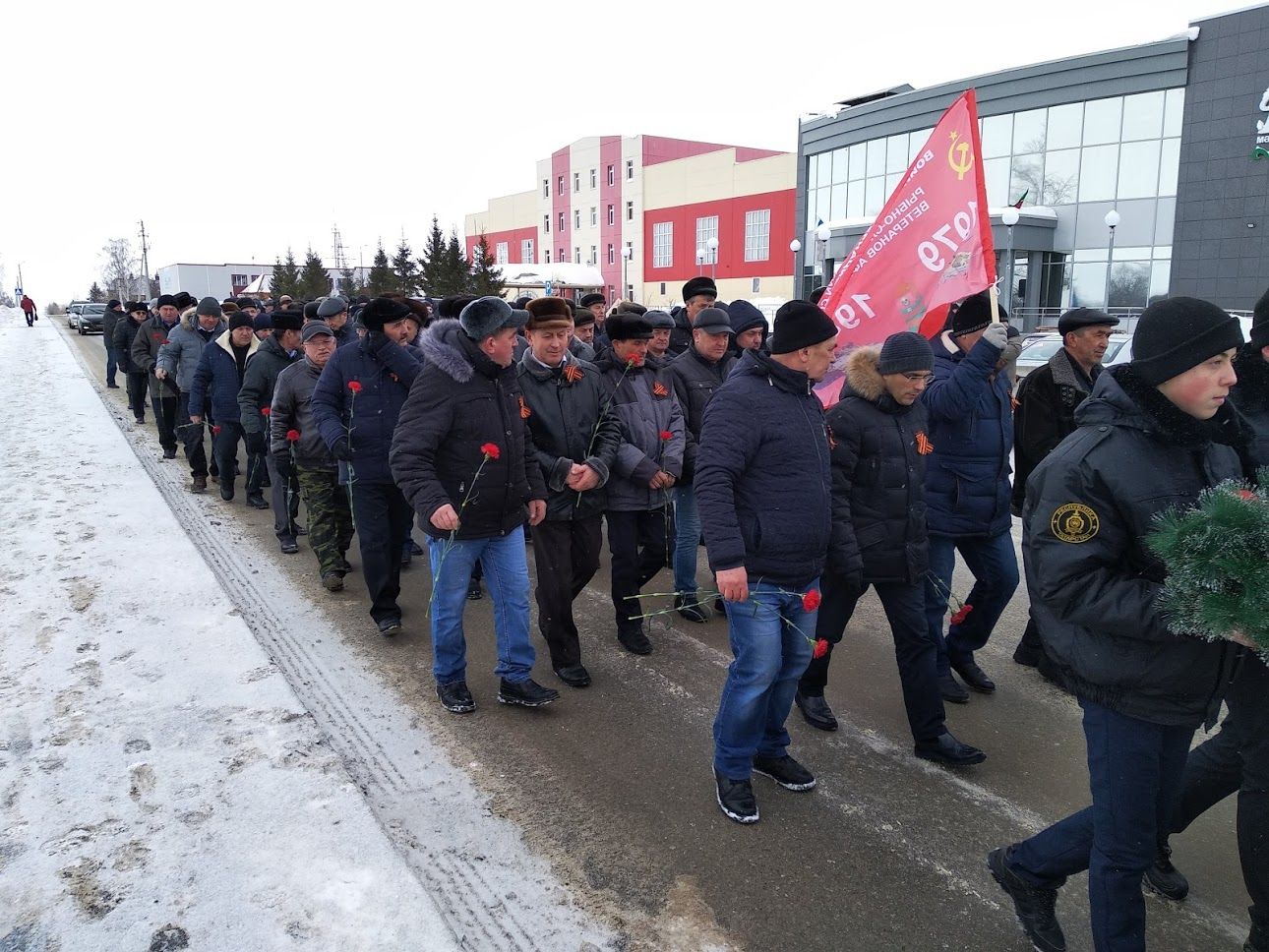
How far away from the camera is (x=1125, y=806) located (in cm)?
244

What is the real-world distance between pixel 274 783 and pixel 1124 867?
10.3 ft

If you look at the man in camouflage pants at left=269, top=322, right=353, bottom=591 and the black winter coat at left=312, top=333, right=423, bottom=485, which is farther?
the man in camouflage pants at left=269, top=322, right=353, bottom=591

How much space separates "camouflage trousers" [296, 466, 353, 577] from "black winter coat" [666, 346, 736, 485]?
257 centimetres

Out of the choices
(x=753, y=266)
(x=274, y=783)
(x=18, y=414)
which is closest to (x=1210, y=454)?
(x=274, y=783)

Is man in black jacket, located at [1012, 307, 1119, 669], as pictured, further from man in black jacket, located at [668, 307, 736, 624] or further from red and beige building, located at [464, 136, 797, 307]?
red and beige building, located at [464, 136, 797, 307]

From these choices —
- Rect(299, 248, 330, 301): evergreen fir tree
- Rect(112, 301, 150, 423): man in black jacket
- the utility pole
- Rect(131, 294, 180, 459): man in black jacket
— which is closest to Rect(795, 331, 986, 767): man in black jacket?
Rect(131, 294, 180, 459): man in black jacket

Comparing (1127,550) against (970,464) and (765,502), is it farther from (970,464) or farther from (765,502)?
(970,464)

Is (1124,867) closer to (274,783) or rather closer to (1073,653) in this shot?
(1073,653)

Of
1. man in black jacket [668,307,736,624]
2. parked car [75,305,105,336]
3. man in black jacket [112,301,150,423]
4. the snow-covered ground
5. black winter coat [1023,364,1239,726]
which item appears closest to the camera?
black winter coat [1023,364,1239,726]

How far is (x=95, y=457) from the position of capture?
11.2m

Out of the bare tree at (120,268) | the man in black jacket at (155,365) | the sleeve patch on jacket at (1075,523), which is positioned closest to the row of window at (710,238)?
the man in black jacket at (155,365)

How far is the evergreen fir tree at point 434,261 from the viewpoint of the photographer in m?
40.8

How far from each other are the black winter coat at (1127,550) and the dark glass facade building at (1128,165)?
1327 inches

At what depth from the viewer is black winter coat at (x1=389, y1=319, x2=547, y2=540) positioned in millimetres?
4234
